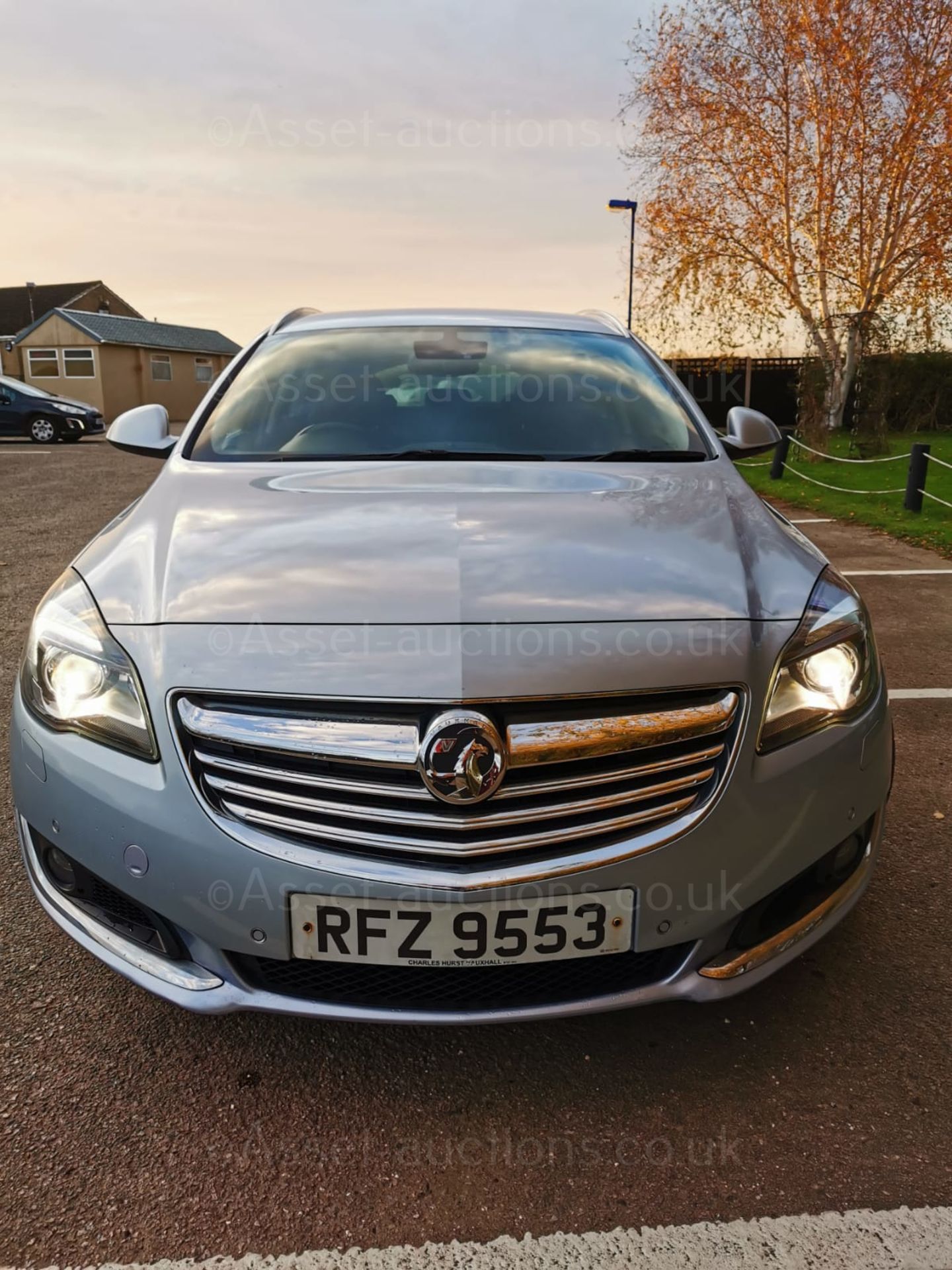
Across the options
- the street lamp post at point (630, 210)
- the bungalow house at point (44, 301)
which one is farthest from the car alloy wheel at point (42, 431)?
the bungalow house at point (44, 301)

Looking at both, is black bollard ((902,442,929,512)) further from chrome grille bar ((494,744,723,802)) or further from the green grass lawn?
chrome grille bar ((494,744,723,802))

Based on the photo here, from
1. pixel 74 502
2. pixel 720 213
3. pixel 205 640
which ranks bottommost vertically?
pixel 74 502

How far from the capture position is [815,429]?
16.7 m

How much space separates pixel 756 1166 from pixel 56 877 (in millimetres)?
1407

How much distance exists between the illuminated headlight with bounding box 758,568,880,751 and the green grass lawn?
21.1ft

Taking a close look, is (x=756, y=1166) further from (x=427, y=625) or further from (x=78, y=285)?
(x=78, y=285)

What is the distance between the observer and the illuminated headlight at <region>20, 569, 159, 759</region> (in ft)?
5.73

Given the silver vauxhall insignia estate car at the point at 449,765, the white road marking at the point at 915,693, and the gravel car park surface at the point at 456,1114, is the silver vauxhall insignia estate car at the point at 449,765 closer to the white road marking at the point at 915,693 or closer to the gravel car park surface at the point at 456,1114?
the gravel car park surface at the point at 456,1114

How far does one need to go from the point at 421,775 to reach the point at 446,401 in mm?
1605

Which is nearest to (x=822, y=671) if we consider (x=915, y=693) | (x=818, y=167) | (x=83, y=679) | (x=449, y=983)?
(x=449, y=983)

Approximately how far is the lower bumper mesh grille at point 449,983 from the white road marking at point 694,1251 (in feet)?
1.18

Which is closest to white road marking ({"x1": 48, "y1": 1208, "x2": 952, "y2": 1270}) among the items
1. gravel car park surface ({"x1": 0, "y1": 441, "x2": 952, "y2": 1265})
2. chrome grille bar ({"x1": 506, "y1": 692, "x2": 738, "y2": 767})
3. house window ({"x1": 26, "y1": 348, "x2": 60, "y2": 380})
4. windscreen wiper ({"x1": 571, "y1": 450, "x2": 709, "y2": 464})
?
gravel car park surface ({"x1": 0, "y1": 441, "x2": 952, "y2": 1265})

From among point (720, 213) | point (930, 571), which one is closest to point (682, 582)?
point (930, 571)

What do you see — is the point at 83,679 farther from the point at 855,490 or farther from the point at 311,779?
the point at 855,490
